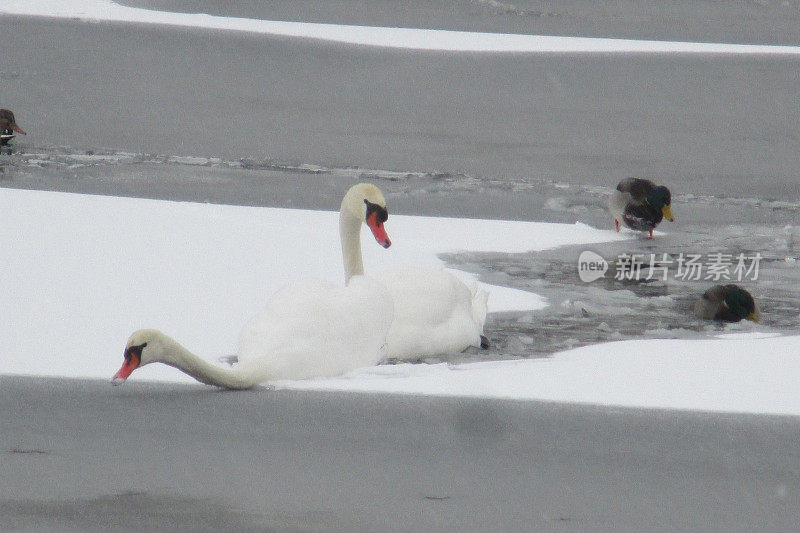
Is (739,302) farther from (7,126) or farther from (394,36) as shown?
(394,36)

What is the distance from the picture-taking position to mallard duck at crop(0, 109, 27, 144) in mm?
11914

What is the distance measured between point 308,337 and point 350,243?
0.86m

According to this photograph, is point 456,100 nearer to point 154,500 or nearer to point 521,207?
point 521,207

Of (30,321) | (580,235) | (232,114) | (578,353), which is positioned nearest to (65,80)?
(232,114)

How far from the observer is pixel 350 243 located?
20.0ft

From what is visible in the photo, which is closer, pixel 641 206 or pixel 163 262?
pixel 163 262

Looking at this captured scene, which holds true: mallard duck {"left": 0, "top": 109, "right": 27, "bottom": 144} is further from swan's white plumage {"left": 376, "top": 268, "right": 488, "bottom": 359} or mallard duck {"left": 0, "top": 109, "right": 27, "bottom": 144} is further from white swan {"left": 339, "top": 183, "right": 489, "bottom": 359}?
swan's white plumage {"left": 376, "top": 268, "right": 488, "bottom": 359}

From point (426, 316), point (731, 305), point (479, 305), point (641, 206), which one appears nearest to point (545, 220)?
point (641, 206)

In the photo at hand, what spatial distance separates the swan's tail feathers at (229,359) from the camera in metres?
5.79

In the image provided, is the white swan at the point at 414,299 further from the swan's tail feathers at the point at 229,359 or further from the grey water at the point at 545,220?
Answer: the swan's tail feathers at the point at 229,359

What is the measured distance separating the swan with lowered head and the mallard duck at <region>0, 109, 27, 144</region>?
7.15m

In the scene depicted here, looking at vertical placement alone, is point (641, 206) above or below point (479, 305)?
above

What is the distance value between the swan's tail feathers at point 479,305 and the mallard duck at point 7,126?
6611 mm

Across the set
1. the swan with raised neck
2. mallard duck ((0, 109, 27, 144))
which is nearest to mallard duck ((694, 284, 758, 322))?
the swan with raised neck
